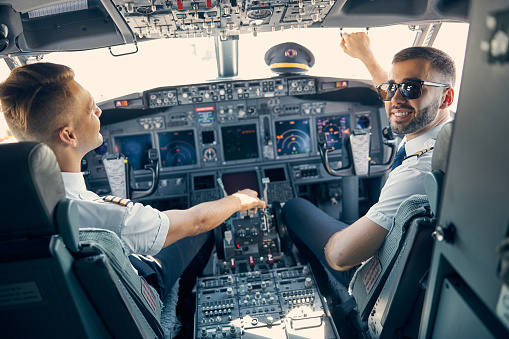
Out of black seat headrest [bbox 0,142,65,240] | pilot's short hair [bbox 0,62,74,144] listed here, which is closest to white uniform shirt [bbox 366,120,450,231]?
black seat headrest [bbox 0,142,65,240]

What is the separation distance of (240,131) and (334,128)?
0.97 metres

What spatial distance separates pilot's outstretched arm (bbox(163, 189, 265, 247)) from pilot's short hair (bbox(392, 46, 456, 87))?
1171mm

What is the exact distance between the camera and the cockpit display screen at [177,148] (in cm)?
336

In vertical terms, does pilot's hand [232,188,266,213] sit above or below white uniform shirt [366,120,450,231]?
below

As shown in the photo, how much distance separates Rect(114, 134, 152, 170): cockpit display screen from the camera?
3.32 m

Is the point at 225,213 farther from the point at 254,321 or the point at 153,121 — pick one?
the point at 153,121

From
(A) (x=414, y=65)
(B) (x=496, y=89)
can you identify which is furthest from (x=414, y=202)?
(A) (x=414, y=65)

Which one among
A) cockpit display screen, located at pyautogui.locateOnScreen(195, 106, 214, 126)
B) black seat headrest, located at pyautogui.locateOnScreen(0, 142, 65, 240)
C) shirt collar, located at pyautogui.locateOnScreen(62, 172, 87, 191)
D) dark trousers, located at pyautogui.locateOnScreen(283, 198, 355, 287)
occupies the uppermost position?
black seat headrest, located at pyautogui.locateOnScreen(0, 142, 65, 240)

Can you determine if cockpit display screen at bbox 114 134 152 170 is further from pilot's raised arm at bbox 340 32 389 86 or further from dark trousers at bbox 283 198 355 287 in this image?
pilot's raised arm at bbox 340 32 389 86

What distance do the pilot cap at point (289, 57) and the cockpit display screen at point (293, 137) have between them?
516mm

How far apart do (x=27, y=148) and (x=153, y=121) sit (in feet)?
8.26

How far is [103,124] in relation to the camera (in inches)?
127

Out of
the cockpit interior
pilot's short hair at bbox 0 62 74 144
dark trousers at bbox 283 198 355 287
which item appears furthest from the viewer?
dark trousers at bbox 283 198 355 287

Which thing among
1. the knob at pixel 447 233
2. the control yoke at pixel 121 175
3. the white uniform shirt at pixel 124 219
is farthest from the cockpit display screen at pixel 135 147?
the knob at pixel 447 233
